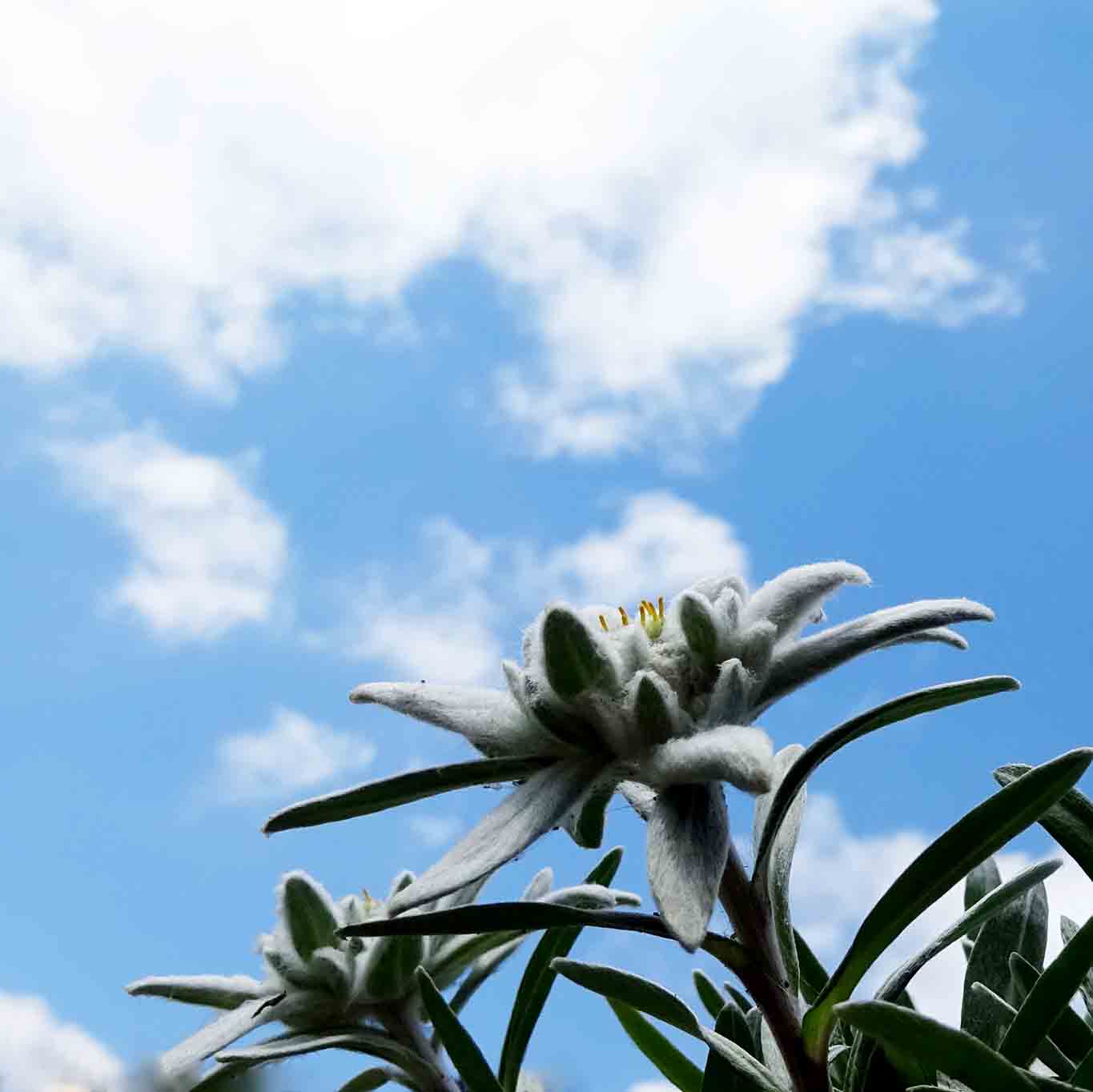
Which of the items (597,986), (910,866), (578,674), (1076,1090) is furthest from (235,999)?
(1076,1090)

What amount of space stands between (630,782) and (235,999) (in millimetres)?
765

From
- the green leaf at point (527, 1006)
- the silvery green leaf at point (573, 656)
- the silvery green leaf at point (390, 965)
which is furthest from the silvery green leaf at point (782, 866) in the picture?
the silvery green leaf at point (390, 965)

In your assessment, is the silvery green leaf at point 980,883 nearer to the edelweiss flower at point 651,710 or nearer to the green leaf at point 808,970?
the green leaf at point 808,970

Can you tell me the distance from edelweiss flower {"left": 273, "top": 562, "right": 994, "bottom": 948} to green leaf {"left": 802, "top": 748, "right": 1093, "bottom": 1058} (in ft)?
0.60

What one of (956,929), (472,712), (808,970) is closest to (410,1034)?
(808,970)

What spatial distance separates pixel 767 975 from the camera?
1.33 metres

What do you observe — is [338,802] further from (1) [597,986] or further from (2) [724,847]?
(2) [724,847]

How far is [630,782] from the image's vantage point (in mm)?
1601

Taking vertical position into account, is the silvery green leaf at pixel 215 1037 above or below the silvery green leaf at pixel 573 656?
below

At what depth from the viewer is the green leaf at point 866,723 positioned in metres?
1.37

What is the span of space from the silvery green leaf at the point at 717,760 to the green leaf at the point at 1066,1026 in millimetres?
592

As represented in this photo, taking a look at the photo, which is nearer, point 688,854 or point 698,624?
point 688,854

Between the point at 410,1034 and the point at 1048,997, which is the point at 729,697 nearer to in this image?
the point at 1048,997

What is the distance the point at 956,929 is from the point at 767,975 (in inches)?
9.0
